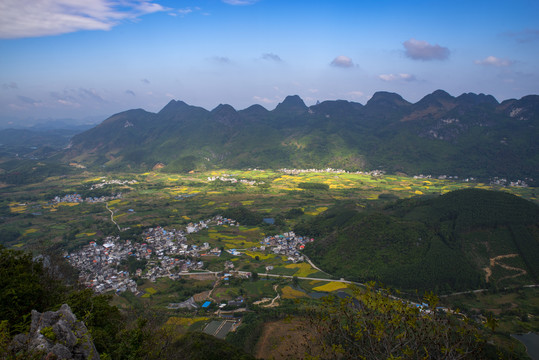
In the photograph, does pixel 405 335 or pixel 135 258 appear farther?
pixel 135 258

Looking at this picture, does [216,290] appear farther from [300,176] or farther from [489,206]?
[300,176]

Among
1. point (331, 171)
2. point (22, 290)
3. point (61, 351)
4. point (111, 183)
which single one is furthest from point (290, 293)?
point (331, 171)

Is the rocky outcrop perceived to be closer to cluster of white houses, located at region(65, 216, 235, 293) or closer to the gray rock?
the gray rock

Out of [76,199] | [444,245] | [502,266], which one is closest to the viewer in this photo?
[502,266]

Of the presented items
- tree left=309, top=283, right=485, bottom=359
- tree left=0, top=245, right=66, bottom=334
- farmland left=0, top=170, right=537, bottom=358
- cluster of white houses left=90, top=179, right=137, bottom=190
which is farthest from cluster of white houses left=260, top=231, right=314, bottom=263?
cluster of white houses left=90, top=179, right=137, bottom=190

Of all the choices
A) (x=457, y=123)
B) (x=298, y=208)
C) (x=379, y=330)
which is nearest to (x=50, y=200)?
(x=298, y=208)

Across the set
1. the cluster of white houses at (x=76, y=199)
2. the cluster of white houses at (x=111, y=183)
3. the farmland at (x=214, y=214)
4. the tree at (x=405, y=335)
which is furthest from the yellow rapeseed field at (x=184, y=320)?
the cluster of white houses at (x=111, y=183)

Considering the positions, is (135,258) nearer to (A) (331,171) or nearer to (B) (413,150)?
(A) (331,171)
